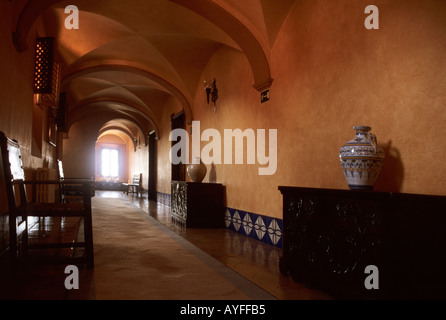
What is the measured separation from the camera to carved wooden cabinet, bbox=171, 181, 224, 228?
5762 mm

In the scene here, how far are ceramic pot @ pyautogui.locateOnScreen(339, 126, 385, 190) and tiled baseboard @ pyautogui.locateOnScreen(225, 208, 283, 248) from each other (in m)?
1.86

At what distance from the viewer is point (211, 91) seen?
6.71 metres

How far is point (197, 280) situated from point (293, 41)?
9.55 ft

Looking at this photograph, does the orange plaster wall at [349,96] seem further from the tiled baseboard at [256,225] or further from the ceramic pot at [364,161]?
the ceramic pot at [364,161]

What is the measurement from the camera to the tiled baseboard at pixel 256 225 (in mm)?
4230

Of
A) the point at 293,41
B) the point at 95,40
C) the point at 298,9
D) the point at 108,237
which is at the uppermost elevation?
the point at 95,40

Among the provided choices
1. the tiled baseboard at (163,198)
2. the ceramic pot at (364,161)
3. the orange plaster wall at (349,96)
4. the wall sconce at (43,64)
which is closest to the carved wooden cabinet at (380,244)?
the ceramic pot at (364,161)

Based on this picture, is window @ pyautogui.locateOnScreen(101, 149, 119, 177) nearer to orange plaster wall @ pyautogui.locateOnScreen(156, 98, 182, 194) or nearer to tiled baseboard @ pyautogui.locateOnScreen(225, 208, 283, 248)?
orange plaster wall @ pyautogui.locateOnScreen(156, 98, 182, 194)

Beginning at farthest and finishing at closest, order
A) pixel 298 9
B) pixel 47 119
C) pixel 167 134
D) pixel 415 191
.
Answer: pixel 167 134 → pixel 47 119 → pixel 298 9 → pixel 415 191

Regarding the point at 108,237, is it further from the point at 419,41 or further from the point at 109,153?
the point at 109,153

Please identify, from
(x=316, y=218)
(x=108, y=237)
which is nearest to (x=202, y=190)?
(x=108, y=237)

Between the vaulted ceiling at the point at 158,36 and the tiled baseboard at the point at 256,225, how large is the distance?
6.00 feet

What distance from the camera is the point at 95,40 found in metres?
6.41

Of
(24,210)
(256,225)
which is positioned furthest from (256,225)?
(24,210)
